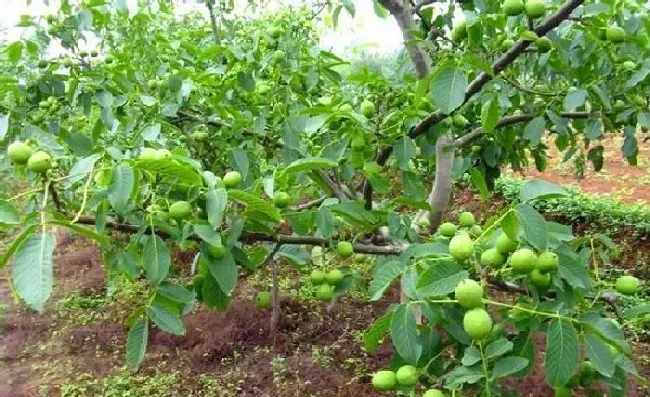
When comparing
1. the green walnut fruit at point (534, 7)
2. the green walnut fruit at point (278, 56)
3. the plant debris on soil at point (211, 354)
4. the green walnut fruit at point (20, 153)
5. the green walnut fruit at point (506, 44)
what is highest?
the green walnut fruit at point (278, 56)

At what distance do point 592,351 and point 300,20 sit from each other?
1.98 meters

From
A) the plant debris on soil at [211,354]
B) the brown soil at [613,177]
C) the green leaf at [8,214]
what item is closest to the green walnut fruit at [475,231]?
the green leaf at [8,214]

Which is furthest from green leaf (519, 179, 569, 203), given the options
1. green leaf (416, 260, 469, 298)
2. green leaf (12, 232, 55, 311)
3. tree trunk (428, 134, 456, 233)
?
tree trunk (428, 134, 456, 233)

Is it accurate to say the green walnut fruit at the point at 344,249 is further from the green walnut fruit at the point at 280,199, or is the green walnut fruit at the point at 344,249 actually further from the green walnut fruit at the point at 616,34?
the green walnut fruit at the point at 616,34

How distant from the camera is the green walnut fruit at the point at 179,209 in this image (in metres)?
1.22

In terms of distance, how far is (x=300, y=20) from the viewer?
2.74m

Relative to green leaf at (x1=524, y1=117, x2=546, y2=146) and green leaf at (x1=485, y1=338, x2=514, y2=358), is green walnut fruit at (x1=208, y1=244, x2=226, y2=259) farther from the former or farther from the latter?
green leaf at (x1=524, y1=117, x2=546, y2=146)

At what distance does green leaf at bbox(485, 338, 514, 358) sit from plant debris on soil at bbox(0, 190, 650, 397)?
1582 mm

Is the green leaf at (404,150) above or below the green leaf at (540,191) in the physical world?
above

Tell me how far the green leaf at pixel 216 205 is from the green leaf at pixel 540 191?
21.7 inches

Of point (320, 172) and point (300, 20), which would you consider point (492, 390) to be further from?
point (300, 20)

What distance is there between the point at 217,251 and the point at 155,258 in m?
0.13

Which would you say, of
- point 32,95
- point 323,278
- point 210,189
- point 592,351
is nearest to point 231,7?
point 32,95

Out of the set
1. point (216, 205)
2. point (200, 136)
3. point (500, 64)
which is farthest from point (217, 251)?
point (200, 136)
